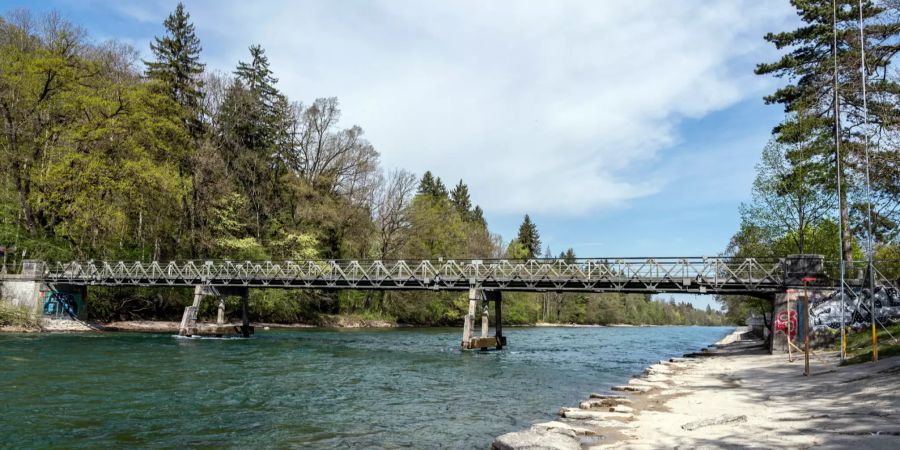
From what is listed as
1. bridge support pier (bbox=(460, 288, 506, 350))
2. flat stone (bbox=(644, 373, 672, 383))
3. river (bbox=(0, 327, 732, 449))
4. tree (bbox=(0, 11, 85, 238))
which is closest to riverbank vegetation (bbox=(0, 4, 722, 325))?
tree (bbox=(0, 11, 85, 238))

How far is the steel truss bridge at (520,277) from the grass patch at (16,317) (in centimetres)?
237

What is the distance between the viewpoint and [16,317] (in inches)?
1470

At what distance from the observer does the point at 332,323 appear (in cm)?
5934

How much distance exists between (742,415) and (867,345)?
41.3 feet

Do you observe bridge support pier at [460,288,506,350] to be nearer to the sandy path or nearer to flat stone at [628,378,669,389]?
flat stone at [628,378,669,389]

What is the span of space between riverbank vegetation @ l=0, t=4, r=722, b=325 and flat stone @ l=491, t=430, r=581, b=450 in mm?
39926

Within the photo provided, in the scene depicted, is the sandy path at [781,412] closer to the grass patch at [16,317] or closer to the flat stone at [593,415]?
the flat stone at [593,415]

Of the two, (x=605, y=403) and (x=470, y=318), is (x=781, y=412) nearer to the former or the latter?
(x=605, y=403)

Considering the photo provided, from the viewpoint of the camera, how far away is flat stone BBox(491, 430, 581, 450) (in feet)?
30.4

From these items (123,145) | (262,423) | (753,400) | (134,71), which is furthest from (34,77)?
(753,400)

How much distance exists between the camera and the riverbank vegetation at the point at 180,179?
40.3 m

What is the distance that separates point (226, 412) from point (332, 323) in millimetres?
45987

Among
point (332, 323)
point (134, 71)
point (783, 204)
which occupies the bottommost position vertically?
point (332, 323)

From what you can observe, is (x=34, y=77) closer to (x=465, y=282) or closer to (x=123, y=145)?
(x=123, y=145)
